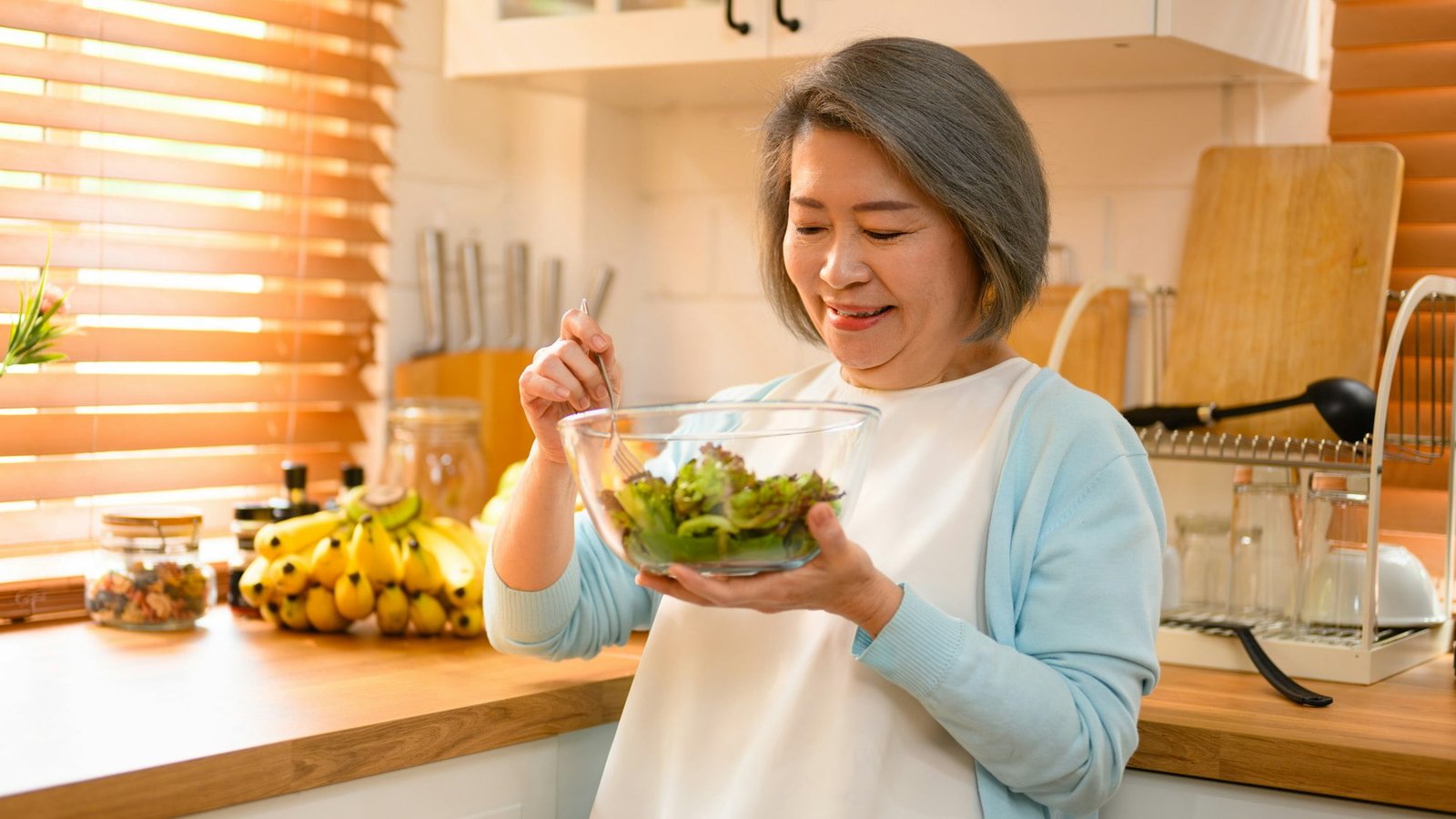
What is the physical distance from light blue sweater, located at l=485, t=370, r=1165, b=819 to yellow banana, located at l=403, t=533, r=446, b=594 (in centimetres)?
61

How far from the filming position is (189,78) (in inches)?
66.8

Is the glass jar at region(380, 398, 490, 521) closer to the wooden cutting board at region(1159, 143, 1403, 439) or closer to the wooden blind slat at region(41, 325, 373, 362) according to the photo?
the wooden blind slat at region(41, 325, 373, 362)

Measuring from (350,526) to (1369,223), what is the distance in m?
1.14

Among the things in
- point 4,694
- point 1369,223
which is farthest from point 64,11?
point 1369,223

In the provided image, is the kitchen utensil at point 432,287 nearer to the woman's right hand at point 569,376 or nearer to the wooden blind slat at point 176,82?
the wooden blind slat at point 176,82

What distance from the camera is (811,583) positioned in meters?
0.88

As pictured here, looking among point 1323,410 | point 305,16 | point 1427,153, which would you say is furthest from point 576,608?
point 1427,153

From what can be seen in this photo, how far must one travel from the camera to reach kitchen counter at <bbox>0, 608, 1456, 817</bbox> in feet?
3.26

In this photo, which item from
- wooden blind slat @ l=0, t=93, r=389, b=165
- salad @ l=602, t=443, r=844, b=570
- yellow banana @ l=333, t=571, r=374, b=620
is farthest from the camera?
Answer: wooden blind slat @ l=0, t=93, r=389, b=165

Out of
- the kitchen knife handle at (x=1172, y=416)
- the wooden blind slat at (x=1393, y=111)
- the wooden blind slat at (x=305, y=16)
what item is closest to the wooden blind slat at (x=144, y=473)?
the wooden blind slat at (x=305, y=16)

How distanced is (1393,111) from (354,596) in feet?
4.10

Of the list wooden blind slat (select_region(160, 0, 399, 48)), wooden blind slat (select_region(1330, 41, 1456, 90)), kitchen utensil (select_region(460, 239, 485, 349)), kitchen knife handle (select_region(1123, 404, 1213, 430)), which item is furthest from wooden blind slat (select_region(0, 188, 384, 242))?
wooden blind slat (select_region(1330, 41, 1456, 90))

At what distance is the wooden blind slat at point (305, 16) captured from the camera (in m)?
→ 1.73

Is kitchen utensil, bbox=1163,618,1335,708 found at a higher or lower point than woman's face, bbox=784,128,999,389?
lower
